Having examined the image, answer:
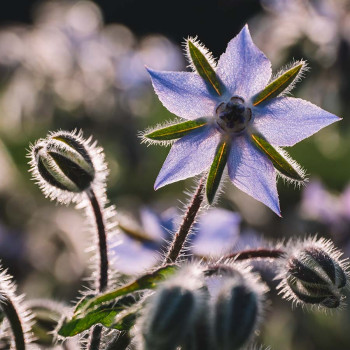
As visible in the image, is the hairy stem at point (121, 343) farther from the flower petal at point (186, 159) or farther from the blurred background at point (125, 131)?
the blurred background at point (125, 131)

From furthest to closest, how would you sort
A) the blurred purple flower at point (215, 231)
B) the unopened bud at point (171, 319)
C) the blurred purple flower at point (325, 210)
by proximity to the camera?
the blurred purple flower at point (325, 210) → the blurred purple flower at point (215, 231) → the unopened bud at point (171, 319)

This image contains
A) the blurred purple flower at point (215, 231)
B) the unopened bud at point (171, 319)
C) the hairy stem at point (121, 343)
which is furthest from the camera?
the blurred purple flower at point (215, 231)

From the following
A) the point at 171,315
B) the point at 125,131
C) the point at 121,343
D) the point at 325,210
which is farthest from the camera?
the point at 125,131

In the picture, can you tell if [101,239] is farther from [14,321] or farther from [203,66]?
[203,66]

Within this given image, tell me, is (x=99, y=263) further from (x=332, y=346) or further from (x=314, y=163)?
(x=314, y=163)

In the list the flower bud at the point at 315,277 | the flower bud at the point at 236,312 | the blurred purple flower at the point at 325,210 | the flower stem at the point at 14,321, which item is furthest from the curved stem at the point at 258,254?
the blurred purple flower at the point at 325,210

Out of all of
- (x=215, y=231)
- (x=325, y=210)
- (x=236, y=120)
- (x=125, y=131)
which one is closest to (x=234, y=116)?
(x=236, y=120)
